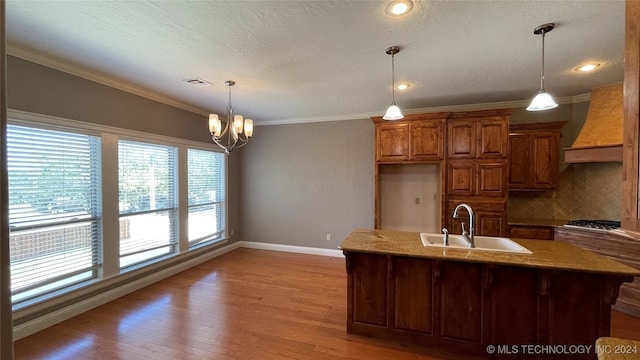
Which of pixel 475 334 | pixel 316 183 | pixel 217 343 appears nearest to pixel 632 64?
pixel 475 334

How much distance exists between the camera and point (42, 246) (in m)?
2.57

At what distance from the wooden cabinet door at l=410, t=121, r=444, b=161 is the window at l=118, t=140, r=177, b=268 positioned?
3.87 meters

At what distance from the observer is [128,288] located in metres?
3.34

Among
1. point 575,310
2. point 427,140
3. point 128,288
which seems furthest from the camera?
point 427,140

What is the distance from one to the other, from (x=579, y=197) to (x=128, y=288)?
6.55 meters

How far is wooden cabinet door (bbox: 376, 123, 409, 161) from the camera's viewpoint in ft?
13.3

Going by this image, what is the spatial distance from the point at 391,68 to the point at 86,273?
4.29 meters

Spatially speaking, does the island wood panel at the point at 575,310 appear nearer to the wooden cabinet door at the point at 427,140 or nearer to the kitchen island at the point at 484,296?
the kitchen island at the point at 484,296

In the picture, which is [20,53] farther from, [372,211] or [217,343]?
[372,211]

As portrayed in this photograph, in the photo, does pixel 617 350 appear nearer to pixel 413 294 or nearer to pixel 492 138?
pixel 413 294

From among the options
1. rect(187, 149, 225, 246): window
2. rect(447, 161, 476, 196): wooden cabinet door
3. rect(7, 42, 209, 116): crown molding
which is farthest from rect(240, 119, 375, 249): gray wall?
rect(7, 42, 209, 116): crown molding

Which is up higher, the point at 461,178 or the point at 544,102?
the point at 544,102

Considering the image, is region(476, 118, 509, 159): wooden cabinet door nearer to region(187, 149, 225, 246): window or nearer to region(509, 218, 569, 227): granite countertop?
region(509, 218, 569, 227): granite countertop

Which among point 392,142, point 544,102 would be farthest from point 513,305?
point 392,142
